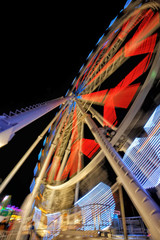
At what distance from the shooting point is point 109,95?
9.26 m

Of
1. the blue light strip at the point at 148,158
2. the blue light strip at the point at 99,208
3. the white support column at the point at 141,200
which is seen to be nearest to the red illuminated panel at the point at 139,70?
the blue light strip at the point at 148,158

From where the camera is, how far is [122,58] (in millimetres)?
8156

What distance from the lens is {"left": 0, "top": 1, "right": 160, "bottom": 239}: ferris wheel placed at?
5684 mm

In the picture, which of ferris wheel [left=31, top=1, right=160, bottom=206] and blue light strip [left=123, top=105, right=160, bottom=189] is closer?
blue light strip [left=123, top=105, right=160, bottom=189]

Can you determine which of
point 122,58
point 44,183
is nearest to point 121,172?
point 122,58

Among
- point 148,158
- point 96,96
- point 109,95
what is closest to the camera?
point 148,158

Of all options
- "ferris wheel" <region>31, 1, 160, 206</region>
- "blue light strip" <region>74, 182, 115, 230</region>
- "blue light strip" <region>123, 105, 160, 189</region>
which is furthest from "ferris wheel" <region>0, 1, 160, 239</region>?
"blue light strip" <region>74, 182, 115, 230</region>

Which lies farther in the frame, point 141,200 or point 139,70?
point 139,70

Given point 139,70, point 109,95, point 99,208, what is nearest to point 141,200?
point 99,208

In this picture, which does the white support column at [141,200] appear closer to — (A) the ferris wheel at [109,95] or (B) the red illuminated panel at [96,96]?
(A) the ferris wheel at [109,95]

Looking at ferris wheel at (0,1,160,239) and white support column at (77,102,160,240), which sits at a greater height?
ferris wheel at (0,1,160,239)

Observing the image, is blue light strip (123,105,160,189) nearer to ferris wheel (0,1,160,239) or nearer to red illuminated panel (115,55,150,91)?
ferris wheel (0,1,160,239)

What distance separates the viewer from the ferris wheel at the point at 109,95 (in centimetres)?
568

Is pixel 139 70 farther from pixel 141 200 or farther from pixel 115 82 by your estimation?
pixel 141 200
